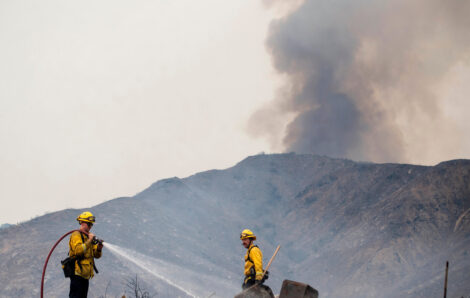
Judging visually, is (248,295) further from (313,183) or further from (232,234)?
(313,183)

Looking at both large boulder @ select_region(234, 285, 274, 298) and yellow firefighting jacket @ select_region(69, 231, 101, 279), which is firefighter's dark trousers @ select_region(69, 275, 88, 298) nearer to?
yellow firefighting jacket @ select_region(69, 231, 101, 279)

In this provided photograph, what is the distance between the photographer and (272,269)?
82062mm

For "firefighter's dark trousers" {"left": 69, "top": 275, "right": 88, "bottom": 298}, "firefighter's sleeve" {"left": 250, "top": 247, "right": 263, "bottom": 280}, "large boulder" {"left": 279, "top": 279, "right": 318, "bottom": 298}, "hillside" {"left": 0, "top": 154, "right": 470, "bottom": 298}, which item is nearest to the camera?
"firefighter's dark trousers" {"left": 69, "top": 275, "right": 88, "bottom": 298}

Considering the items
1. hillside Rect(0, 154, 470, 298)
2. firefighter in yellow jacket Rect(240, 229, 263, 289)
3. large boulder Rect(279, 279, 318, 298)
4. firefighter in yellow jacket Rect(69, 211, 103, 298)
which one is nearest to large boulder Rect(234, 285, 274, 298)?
firefighter in yellow jacket Rect(240, 229, 263, 289)

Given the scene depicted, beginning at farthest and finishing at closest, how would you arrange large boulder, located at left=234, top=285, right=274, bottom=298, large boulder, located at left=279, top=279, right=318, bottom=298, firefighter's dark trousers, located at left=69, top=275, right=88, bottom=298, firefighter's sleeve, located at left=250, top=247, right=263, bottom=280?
1. firefighter's sleeve, located at left=250, top=247, right=263, bottom=280
2. large boulder, located at left=234, top=285, right=274, bottom=298
3. large boulder, located at left=279, top=279, right=318, bottom=298
4. firefighter's dark trousers, located at left=69, top=275, right=88, bottom=298

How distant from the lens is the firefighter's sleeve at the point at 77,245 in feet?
26.6

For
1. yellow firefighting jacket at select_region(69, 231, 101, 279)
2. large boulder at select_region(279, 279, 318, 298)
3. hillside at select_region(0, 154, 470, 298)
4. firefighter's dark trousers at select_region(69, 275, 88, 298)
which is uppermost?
hillside at select_region(0, 154, 470, 298)

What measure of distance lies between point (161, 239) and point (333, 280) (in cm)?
2231

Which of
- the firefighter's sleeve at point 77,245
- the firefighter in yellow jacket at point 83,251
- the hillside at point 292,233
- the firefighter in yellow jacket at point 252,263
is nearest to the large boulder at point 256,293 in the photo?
the firefighter in yellow jacket at point 252,263

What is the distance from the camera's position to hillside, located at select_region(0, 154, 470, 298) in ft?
223

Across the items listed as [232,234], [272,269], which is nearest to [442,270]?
[272,269]

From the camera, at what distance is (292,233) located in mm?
98188

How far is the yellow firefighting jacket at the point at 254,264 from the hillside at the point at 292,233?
2018 inches

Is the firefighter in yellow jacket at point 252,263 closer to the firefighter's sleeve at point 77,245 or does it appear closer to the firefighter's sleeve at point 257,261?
the firefighter's sleeve at point 257,261
